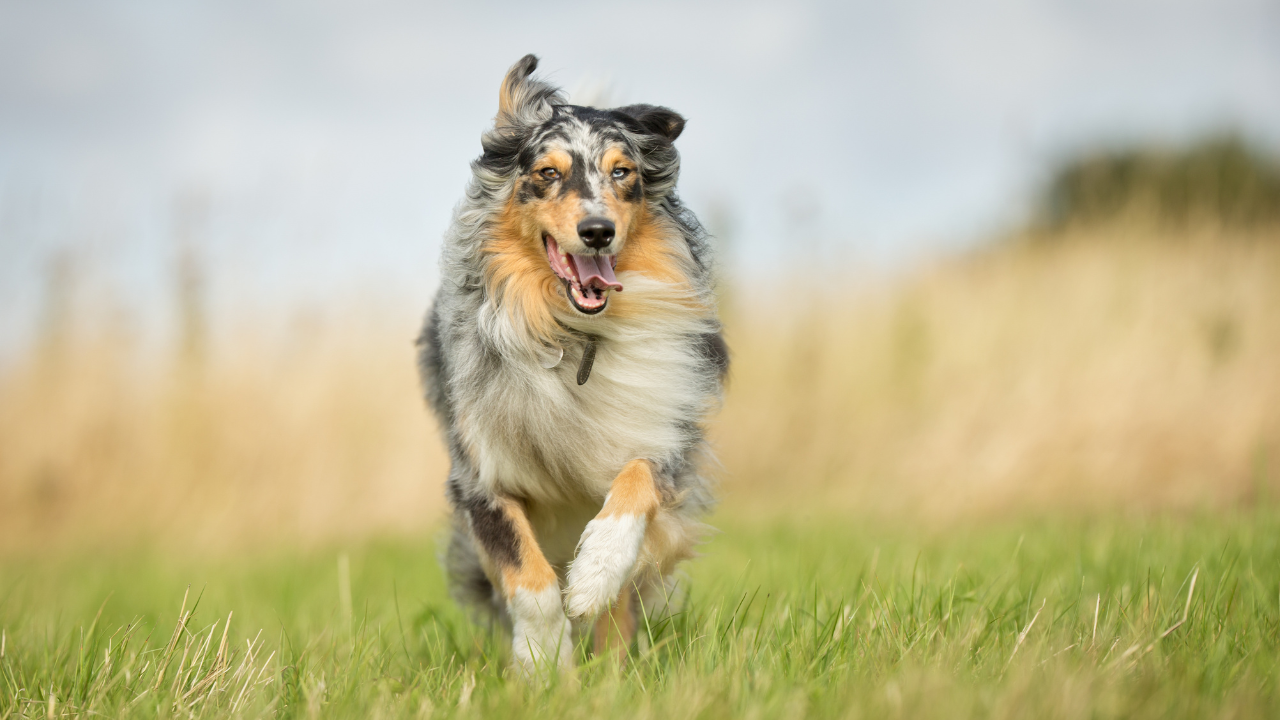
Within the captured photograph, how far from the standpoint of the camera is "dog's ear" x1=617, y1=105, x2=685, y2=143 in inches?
138

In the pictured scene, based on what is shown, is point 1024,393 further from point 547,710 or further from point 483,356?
point 547,710

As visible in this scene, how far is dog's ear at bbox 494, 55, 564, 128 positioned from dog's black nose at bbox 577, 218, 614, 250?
26.8 inches

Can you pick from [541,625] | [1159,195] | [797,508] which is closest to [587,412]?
[541,625]

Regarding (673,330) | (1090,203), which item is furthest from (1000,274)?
(673,330)

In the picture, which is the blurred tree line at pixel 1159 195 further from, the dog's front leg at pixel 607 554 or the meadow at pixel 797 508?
the dog's front leg at pixel 607 554

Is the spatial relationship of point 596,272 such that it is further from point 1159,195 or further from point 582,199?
point 1159,195

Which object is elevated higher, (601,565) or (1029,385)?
(601,565)

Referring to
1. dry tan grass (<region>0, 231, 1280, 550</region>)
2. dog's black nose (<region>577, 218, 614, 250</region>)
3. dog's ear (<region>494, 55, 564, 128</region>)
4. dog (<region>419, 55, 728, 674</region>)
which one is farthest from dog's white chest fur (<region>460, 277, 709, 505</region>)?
dry tan grass (<region>0, 231, 1280, 550</region>)

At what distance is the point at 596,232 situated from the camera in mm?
3004

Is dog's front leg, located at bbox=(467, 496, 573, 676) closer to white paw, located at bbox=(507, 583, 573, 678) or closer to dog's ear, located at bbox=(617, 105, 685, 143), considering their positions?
white paw, located at bbox=(507, 583, 573, 678)

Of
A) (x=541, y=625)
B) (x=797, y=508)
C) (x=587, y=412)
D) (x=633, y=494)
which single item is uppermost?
(x=587, y=412)

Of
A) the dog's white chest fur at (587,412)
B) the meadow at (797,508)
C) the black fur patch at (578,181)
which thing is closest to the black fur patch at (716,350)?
the dog's white chest fur at (587,412)

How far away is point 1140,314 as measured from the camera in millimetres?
8305

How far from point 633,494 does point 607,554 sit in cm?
24
